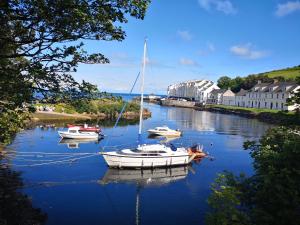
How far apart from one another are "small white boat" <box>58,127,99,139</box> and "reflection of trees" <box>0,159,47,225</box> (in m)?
26.3

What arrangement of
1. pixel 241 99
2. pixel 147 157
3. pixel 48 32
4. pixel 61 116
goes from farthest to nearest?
1. pixel 241 99
2. pixel 61 116
3. pixel 147 157
4. pixel 48 32

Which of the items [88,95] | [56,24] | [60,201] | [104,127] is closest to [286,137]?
[88,95]

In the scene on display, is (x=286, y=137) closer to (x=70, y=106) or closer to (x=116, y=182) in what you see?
(x=70, y=106)

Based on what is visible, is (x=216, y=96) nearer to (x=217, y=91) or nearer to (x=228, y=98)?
(x=217, y=91)

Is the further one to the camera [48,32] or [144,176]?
[144,176]

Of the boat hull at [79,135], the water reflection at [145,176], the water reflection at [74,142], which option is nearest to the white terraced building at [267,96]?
the boat hull at [79,135]

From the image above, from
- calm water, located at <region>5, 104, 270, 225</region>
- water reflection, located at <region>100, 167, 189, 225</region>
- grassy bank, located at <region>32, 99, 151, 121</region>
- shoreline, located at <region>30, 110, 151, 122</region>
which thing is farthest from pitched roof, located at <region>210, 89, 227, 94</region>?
water reflection, located at <region>100, 167, 189, 225</region>

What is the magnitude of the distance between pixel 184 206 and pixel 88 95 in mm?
17097

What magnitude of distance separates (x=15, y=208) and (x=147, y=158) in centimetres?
1809

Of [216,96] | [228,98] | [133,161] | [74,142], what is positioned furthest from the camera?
[216,96]

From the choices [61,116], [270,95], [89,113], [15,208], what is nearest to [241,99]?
[270,95]

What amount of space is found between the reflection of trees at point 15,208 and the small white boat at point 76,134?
26.3 meters

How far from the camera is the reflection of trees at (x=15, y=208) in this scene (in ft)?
66.3

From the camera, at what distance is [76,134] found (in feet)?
188
